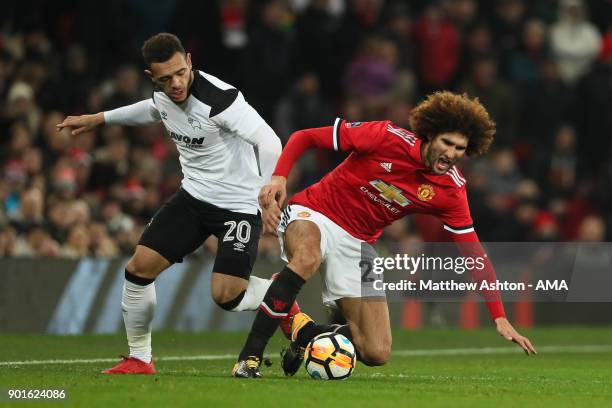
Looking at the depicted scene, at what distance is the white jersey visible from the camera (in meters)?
10.0

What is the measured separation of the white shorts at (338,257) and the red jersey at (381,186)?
0.23ft

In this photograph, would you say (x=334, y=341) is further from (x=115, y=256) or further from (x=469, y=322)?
(x=469, y=322)

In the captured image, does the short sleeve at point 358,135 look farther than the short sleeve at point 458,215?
No

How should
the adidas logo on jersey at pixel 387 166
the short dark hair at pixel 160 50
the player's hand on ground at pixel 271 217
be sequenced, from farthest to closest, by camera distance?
the adidas logo on jersey at pixel 387 166, the short dark hair at pixel 160 50, the player's hand on ground at pixel 271 217

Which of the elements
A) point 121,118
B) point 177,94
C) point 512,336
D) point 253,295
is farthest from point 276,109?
point 512,336

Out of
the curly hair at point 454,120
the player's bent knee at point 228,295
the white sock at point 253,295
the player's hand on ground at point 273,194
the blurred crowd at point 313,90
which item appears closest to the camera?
the player's hand on ground at point 273,194

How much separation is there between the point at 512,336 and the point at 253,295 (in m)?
2.16

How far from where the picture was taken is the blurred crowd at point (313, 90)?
16312 mm

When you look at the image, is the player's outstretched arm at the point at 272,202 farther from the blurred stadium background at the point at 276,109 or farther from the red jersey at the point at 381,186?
the blurred stadium background at the point at 276,109

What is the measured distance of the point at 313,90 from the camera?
1886 centimetres

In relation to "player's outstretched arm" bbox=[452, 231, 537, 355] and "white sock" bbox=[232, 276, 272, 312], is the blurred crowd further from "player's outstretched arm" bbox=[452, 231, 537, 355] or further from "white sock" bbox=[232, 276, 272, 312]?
"player's outstretched arm" bbox=[452, 231, 537, 355]

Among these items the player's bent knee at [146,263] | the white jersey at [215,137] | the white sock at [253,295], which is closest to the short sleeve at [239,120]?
the white jersey at [215,137]

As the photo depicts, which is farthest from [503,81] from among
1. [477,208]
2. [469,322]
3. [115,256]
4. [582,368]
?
[582,368]

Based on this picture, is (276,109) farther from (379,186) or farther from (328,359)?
(328,359)
